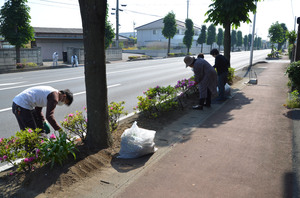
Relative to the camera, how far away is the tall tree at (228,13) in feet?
36.3

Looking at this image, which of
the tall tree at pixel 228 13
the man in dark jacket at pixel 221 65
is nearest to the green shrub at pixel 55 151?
the man in dark jacket at pixel 221 65

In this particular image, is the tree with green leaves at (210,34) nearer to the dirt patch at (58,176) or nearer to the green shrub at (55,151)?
the dirt patch at (58,176)

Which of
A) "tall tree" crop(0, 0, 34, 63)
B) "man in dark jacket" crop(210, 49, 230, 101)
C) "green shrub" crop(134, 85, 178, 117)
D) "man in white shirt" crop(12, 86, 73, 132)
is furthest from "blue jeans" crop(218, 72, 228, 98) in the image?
"tall tree" crop(0, 0, 34, 63)

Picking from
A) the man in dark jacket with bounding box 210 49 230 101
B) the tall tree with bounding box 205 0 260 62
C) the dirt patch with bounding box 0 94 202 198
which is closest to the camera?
the dirt patch with bounding box 0 94 202 198

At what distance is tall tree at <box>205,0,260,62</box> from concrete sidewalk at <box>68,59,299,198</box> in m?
6.35

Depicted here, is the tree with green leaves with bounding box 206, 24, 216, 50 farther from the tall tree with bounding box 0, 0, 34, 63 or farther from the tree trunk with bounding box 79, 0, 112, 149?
the tree trunk with bounding box 79, 0, 112, 149

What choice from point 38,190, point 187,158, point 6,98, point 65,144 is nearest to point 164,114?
point 187,158

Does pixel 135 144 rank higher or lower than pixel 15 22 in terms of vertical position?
lower

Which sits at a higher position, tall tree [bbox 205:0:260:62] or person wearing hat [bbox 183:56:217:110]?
tall tree [bbox 205:0:260:62]

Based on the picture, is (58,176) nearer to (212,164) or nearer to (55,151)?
(55,151)

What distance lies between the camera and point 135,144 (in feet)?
13.4

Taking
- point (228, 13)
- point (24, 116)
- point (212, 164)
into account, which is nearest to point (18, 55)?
point (228, 13)

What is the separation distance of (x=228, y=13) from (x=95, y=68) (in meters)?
9.33

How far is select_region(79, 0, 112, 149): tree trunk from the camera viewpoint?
3.78m
